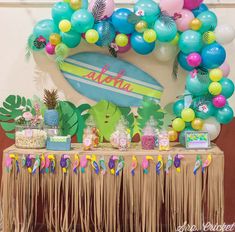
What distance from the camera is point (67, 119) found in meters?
3.21

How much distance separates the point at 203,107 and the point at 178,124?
21cm

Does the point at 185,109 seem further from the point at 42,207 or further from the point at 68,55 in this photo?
the point at 42,207

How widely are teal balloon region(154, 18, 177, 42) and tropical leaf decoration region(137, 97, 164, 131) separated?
1.74ft

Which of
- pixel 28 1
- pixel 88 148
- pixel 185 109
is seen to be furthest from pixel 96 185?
pixel 28 1

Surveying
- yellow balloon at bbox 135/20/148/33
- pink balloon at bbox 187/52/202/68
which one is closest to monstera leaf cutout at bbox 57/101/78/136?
yellow balloon at bbox 135/20/148/33

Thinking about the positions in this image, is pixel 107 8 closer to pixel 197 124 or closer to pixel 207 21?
pixel 207 21

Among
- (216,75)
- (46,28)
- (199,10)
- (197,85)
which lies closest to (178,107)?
(197,85)

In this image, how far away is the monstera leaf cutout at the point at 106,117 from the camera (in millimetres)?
3209

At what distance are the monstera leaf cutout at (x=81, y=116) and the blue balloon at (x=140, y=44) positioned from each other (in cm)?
60

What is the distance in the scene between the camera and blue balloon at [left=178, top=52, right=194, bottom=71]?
3.02 m

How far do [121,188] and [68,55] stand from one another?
3.58ft

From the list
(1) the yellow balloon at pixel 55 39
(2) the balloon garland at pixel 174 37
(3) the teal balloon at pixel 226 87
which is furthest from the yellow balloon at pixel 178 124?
(1) the yellow balloon at pixel 55 39

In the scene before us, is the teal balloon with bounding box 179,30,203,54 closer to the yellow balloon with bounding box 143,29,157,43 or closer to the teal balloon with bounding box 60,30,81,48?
the yellow balloon with bounding box 143,29,157,43

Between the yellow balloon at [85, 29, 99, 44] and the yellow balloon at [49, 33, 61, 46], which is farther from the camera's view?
the yellow balloon at [49, 33, 61, 46]
